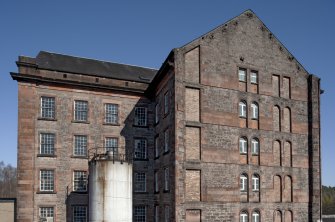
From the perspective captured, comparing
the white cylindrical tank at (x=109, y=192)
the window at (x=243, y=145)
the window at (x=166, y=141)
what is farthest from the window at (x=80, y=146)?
the window at (x=243, y=145)

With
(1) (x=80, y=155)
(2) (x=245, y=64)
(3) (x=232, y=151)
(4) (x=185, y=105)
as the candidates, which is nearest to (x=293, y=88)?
(2) (x=245, y=64)

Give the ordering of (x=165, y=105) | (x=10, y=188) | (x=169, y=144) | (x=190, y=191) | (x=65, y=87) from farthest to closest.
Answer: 1. (x=10, y=188)
2. (x=65, y=87)
3. (x=165, y=105)
4. (x=169, y=144)
5. (x=190, y=191)

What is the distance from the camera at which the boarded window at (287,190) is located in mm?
26413

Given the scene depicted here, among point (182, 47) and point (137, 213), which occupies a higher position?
point (182, 47)

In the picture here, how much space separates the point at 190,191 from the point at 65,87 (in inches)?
536

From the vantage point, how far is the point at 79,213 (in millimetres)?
27250

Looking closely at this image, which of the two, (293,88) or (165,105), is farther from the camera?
(293,88)

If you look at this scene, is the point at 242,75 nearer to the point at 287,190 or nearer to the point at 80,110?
the point at 287,190

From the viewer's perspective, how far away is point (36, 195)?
85.7 feet

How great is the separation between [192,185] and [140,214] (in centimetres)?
764

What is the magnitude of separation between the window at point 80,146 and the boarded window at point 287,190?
16473 mm

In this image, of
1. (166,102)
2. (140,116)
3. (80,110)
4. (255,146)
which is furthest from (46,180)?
(255,146)

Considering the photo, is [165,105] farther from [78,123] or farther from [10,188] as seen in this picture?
[10,188]

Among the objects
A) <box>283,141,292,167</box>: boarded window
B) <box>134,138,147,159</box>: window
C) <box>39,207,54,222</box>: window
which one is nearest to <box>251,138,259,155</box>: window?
<box>283,141,292,167</box>: boarded window
